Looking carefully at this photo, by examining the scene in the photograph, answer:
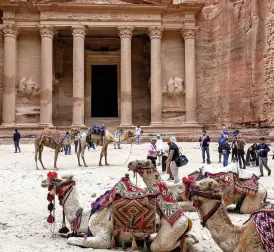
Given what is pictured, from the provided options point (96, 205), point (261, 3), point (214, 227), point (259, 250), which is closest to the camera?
point (259, 250)

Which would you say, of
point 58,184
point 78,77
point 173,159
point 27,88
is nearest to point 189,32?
point 78,77

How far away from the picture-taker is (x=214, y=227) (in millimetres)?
4035

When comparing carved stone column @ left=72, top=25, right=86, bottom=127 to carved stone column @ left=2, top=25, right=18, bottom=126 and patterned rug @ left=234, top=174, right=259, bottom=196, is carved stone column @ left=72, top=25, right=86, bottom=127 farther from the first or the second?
patterned rug @ left=234, top=174, right=259, bottom=196

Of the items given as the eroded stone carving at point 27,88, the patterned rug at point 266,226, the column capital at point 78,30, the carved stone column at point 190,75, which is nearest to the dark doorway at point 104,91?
the column capital at point 78,30

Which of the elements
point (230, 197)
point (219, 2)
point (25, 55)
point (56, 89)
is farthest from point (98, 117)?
point (230, 197)

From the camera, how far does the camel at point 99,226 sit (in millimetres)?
4422

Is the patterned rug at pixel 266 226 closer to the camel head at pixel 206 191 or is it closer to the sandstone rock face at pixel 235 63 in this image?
the camel head at pixel 206 191

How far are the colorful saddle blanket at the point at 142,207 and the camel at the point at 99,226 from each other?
0.11 m

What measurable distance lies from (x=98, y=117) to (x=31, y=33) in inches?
308

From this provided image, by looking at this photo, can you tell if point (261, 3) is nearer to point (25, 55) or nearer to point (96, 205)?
point (25, 55)

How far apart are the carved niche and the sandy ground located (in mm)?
9528

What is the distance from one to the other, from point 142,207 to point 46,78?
21827 mm

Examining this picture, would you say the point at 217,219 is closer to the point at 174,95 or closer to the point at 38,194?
the point at 38,194

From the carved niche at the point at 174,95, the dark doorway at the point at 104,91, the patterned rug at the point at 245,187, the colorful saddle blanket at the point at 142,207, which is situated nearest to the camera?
the colorful saddle blanket at the point at 142,207
